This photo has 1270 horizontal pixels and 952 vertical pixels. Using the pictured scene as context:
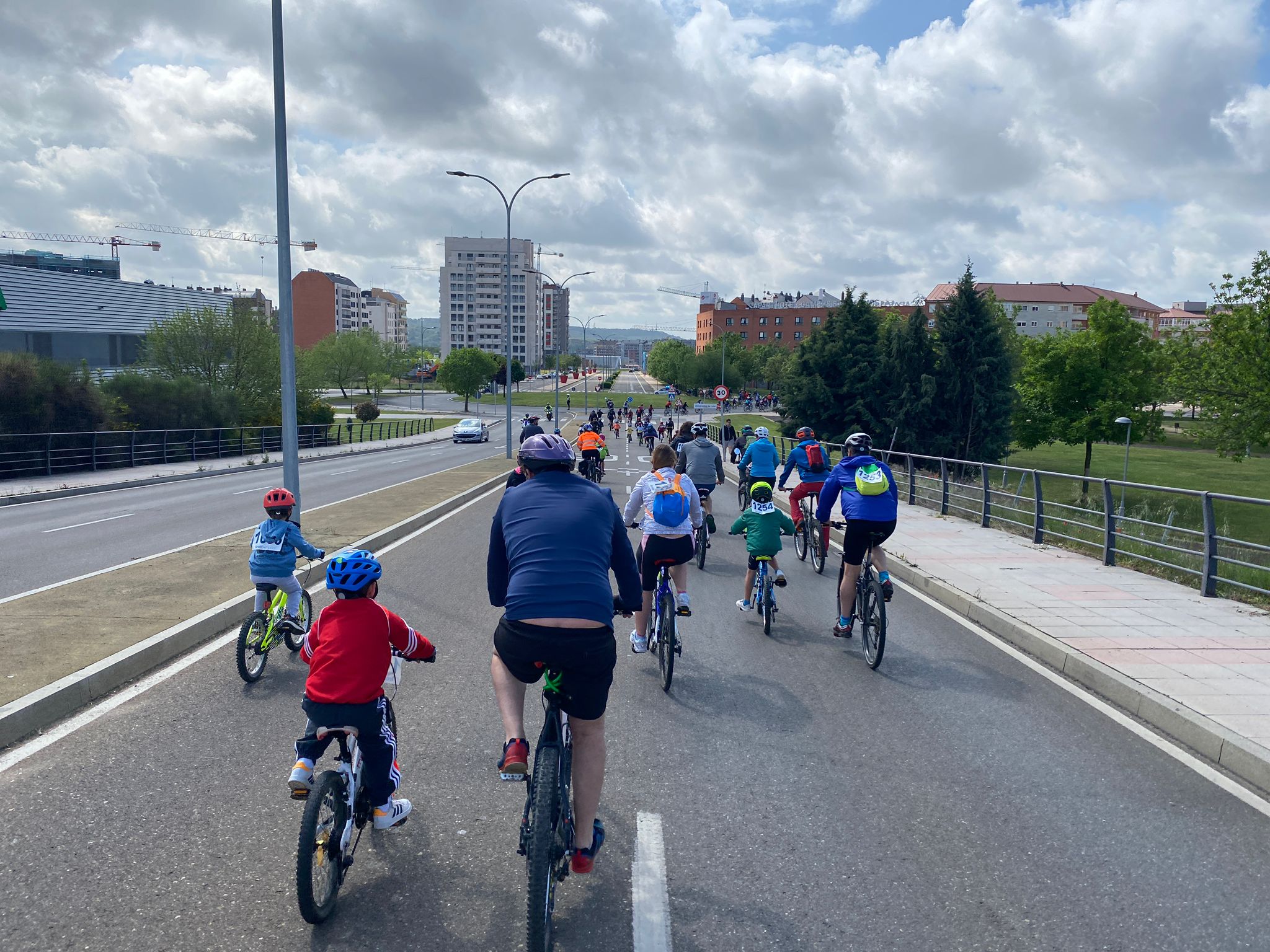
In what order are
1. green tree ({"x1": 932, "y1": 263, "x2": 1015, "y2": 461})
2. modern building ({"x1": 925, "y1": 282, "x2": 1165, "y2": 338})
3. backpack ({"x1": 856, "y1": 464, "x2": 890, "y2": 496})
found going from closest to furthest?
backpack ({"x1": 856, "y1": 464, "x2": 890, "y2": 496}) < green tree ({"x1": 932, "y1": 263, "x2": 1015, "y2": 461}) < modern building ({"x1": 925, "y1": 282, "x2": 1165, "y2": 338})

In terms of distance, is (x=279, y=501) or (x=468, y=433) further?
(x=468, y=433)

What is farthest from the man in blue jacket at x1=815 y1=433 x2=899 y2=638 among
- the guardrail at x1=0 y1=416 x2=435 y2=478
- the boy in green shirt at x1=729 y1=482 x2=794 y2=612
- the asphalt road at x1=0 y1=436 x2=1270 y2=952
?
the guardrail at x1=0 y1=416 x2=435 y2=478

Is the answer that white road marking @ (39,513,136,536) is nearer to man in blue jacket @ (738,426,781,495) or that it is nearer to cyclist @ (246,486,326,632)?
cyclist @ (246,486,326,632)

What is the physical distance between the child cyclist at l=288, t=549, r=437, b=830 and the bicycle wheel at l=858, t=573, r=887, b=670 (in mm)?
4205

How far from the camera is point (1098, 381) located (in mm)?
47531

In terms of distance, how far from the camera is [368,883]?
3.79 meters

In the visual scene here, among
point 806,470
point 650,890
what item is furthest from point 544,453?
point 806,470

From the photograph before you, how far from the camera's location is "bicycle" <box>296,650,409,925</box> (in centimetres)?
331

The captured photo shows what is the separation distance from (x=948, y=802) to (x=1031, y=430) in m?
50.6

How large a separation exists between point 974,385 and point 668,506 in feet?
142

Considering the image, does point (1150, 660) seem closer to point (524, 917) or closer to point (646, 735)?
point (646, 735)

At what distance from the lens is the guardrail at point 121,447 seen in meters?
26.7

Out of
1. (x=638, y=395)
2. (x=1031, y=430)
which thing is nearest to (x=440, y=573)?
(x=1031, y=430)

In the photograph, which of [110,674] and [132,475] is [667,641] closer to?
[110,674]
